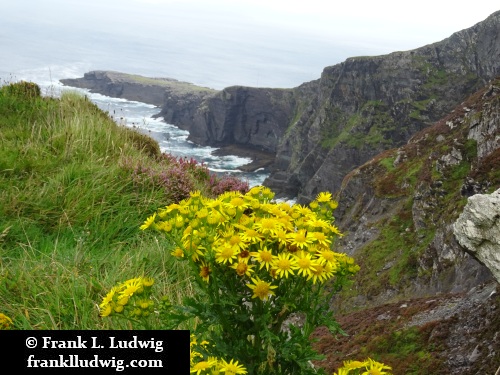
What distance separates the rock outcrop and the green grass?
442cm

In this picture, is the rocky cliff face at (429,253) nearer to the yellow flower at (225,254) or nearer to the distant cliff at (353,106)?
the yellow flower at (225,254)

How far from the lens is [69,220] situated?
7133mm

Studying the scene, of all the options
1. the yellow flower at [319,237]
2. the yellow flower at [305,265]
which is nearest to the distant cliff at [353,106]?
the yellow flower at [319,237]

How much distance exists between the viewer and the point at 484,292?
8.40 m

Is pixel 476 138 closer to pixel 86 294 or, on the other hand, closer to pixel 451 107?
pixel 86 294

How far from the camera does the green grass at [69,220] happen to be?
193 inches

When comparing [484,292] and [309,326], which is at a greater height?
[309,326]

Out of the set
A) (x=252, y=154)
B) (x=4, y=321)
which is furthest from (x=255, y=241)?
(x=252, y=154)

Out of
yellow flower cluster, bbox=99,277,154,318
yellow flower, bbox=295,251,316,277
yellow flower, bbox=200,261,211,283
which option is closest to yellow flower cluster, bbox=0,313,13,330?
yellow flower cluster, bbox=99,277,154,318

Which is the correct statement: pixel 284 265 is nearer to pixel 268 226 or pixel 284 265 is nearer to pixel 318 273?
pixel 318 273

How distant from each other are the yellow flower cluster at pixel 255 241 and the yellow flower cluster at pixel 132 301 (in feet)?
1.16

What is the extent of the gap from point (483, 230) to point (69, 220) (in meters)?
6.56

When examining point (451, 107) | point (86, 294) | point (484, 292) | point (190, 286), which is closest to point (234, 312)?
point (86, 294)

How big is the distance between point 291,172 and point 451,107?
45872 mm
